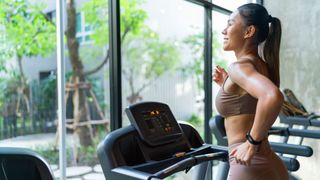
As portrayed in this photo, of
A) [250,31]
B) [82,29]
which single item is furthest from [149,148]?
[82,29]

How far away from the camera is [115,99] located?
233 cm

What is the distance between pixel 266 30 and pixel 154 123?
66 centimetres

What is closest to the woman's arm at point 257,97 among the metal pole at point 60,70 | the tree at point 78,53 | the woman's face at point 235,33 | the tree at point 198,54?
the woman's face at point 235,33

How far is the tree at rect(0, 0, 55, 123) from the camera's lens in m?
2.18

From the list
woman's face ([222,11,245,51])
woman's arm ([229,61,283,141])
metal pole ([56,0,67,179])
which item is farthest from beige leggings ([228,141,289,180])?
metal pole ([56,0,67,179])

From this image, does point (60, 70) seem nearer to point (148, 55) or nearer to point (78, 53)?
point (78, 53)

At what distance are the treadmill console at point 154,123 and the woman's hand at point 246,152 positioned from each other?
0.47 meters

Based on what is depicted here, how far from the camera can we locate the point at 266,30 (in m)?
1.41

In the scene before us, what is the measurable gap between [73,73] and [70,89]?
0.13 meters

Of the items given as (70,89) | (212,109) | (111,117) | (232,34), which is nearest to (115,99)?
(111,117)

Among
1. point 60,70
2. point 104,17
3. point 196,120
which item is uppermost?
point 104,17

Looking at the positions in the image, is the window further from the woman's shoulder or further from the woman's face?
the woman's shoulder

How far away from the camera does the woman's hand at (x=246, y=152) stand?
4.16ft

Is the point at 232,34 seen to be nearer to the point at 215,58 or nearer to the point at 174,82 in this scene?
the point at 174,82
